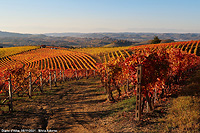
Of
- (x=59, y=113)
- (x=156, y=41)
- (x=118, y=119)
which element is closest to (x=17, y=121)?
(x=59, y=113)

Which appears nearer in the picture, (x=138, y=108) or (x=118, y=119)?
(x=138, y=108)

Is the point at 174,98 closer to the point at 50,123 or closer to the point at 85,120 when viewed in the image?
the point at 85,120

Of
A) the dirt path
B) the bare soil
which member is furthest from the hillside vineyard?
the bare soil

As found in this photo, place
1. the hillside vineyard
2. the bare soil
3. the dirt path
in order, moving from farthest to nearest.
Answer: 1. the hillside vineyard
2. the dirt path
3. the bare soil

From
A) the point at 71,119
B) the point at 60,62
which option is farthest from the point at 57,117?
the point at 60,62

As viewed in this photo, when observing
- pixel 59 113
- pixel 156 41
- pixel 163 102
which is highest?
pixel 156 41

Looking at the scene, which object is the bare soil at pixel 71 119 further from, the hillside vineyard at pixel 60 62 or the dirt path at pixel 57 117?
the hillside vineyard at pixel 60 62

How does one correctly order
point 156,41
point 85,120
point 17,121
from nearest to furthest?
point 17,121, point 85,120, point 156,41

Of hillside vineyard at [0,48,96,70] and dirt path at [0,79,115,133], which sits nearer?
dirt path at [0,79,115,133]

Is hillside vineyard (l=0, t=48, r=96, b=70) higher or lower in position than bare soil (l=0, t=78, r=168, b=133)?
lower

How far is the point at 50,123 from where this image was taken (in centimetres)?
911

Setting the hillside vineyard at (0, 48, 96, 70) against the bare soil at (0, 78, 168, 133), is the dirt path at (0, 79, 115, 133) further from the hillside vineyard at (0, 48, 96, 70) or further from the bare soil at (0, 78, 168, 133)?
the hillside vineyard at (0, 48, 96, 70)

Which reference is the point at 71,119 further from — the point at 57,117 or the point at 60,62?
the point at 60,62

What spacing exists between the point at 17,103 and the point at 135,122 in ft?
30.8
